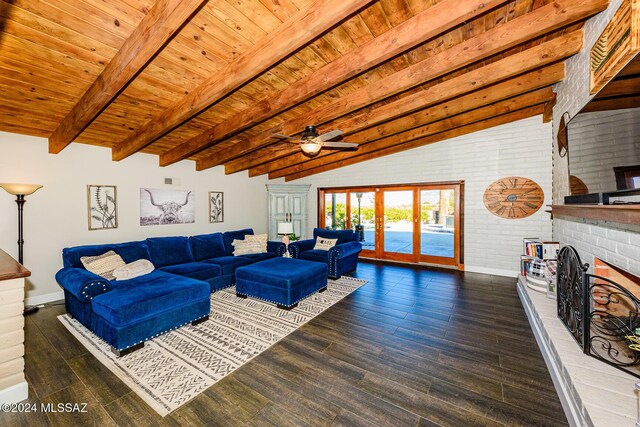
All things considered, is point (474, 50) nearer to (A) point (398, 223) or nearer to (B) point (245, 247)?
(A) point (398, 223)

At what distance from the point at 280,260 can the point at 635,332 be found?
408 centimetres

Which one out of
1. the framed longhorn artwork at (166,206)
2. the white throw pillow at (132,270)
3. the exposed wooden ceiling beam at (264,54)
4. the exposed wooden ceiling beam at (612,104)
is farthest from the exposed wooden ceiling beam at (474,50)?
the framed longhorn artwork at (166,206)

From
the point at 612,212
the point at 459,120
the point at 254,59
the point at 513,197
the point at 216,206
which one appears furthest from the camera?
the point at 216,206

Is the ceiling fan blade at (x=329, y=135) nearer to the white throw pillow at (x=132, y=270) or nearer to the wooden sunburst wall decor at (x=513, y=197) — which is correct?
the white throw pillow at (x=132, y=270)

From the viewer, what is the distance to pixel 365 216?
7.18 metres

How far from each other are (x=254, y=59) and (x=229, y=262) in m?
3.54

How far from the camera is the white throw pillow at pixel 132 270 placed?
3.40m

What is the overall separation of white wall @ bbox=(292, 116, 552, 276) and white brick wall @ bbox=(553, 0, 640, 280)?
1104 mm

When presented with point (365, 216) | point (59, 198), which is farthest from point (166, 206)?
point (365, 216)

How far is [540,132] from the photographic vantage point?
5.01 metres

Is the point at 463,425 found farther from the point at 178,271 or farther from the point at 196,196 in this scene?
the point at 196,196

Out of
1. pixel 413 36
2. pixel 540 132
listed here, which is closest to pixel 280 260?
pixel 413 36

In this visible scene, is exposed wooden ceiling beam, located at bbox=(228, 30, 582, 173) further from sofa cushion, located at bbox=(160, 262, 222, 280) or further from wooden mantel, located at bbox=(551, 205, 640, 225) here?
sofa cushion, located at bbox=(160, 262, 222, 280)

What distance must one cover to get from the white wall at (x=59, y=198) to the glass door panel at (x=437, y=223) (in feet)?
18.8
